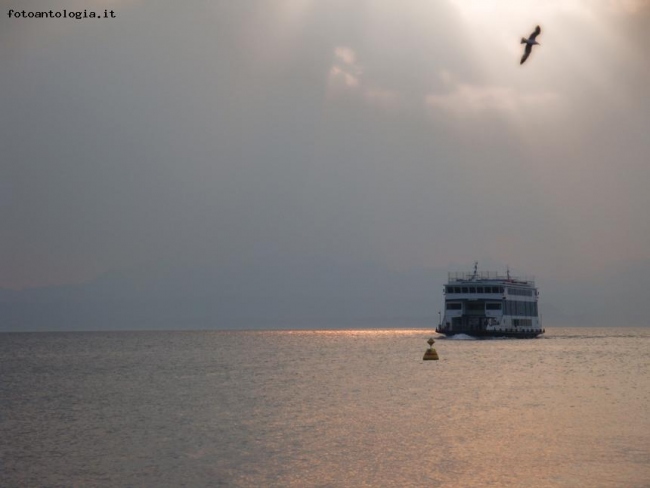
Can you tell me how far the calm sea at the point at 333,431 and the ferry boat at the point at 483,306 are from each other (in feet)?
228

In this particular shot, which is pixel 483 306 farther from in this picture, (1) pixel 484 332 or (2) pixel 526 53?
(2) pixel 526 53

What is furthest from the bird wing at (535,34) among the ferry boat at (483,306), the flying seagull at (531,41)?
the ferry boat at (483,306)

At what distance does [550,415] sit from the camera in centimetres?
5147

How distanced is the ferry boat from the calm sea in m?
69.4

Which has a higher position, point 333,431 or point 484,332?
point 484,332

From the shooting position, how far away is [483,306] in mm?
159375

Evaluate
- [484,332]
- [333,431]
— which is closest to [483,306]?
[484,332]

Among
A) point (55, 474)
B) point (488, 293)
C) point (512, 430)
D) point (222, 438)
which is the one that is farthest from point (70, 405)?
point (488, 293)

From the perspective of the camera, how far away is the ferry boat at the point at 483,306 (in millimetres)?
157750

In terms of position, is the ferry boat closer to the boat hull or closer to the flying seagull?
the boat hull

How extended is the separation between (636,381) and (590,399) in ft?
58.5

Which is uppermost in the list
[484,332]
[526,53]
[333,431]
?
[526,53]

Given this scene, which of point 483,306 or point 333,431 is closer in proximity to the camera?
point 333,431

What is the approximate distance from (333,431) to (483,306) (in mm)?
117551
